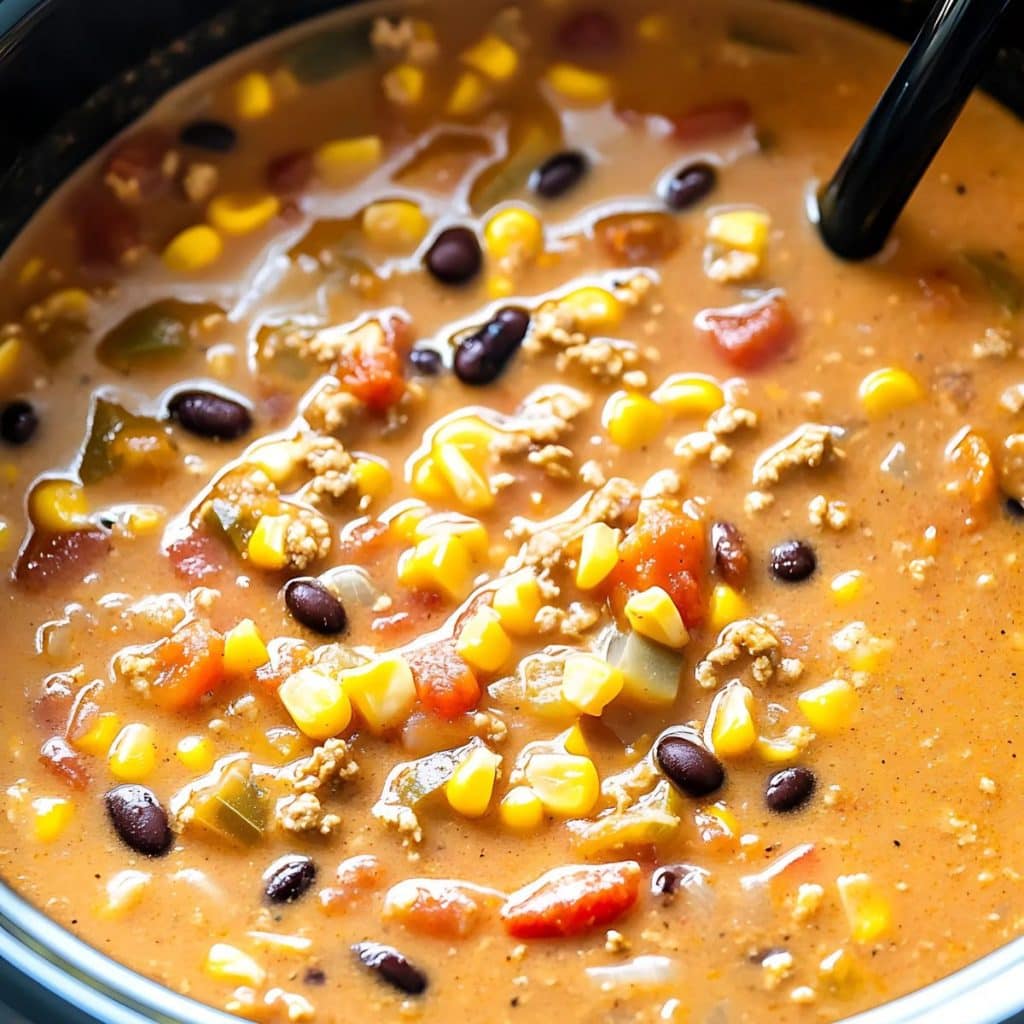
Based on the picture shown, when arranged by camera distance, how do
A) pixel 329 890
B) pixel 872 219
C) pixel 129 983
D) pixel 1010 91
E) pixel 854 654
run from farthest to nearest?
pixel 1010 91
pixel 872 219
pixel 854 654
pixel 329 890
pixel 129 983

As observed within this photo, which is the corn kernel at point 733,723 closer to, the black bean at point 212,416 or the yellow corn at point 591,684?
the yellow corn at point 591,684

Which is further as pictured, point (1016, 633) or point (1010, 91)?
point (1010, 91)

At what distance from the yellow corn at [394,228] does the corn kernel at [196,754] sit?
0.96 m

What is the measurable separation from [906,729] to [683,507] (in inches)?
19.5

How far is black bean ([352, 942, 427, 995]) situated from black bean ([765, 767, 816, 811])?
1.90 ft

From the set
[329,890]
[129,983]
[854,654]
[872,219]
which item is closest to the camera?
[129,983]

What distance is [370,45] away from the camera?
8.96ft

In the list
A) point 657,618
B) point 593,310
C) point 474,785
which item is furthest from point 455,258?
point 474,785

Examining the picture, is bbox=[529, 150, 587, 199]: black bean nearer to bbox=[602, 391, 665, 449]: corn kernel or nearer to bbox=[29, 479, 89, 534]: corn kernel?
bbox=[602, 391, 665, 449]: corn kernel

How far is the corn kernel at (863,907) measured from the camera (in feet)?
6.72

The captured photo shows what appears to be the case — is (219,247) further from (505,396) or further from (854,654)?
(854,654)

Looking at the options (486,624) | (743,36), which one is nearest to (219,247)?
(486,624)

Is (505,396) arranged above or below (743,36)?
below

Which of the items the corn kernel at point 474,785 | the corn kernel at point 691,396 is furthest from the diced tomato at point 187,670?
the corn kernel at point 691,396
